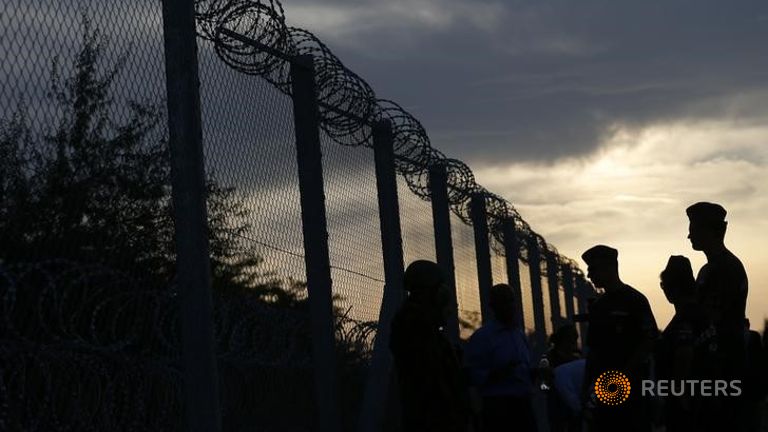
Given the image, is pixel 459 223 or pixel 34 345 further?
pixel 459 223

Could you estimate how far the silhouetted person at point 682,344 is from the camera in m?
7.24

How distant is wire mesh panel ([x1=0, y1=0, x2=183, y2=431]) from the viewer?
6.14m

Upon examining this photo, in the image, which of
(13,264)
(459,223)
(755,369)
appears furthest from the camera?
(459,223)

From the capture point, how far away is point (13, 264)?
6145mm

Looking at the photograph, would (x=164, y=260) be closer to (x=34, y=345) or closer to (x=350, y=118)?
(x=34, y=345)

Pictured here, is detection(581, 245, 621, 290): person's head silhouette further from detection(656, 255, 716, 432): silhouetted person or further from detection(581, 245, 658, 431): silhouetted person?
detection(656, 255, 716, 432): silhouetted person

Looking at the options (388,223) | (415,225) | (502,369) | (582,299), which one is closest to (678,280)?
(502,369)

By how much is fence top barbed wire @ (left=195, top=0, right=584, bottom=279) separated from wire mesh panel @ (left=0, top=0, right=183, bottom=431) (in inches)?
48.5

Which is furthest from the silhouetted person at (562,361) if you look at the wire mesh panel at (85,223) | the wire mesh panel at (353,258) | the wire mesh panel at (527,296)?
the wire mesh panel at (527,296)

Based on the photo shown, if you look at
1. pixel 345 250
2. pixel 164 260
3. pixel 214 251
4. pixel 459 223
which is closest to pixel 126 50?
pixel 164 260

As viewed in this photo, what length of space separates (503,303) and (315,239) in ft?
4.17

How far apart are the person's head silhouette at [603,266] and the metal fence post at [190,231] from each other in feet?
6.34

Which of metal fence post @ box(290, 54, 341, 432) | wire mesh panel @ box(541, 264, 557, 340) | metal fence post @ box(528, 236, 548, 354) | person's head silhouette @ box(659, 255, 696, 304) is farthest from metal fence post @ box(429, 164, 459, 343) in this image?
wire mesh panel @ box(541, 264, 557, 340)

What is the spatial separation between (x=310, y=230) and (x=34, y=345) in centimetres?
382
